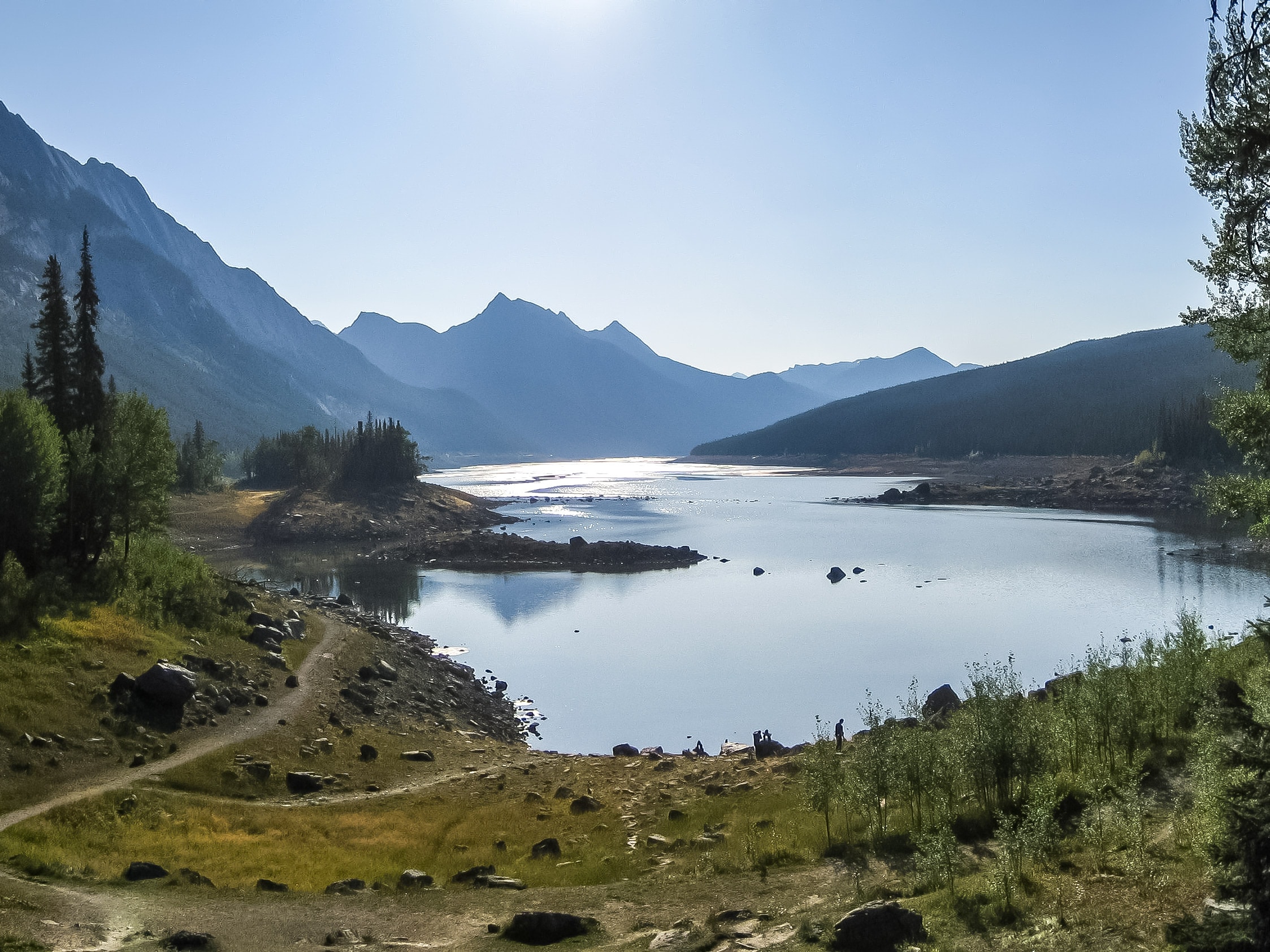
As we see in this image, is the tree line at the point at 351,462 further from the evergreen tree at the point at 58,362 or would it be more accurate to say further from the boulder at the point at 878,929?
the boulder at the point at 878,929

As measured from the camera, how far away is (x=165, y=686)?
3316 centimetres

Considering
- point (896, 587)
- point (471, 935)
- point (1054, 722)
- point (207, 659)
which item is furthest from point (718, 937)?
point (896, 587)

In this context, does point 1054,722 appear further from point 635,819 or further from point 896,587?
point 896,587

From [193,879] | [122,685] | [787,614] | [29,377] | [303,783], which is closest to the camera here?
[193,879]

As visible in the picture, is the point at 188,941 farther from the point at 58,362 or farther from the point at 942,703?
the point at 58,362

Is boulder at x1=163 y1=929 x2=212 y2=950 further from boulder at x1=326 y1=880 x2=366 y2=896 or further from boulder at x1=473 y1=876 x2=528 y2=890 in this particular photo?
boulder at x1=473 y1=876 x2=528 y2=890

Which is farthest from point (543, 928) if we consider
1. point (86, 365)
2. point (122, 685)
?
point (86, 365)

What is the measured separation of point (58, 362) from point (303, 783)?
42578 millimetres

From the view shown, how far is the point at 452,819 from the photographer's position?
2847 centimetres

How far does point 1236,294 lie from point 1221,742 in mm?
9336

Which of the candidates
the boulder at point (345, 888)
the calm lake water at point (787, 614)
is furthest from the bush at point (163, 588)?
the boulder at point (345, 888)

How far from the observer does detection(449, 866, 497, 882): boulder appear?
2161 cm

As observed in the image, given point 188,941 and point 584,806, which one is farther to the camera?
point 584,806

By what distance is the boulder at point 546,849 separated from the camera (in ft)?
79.7
